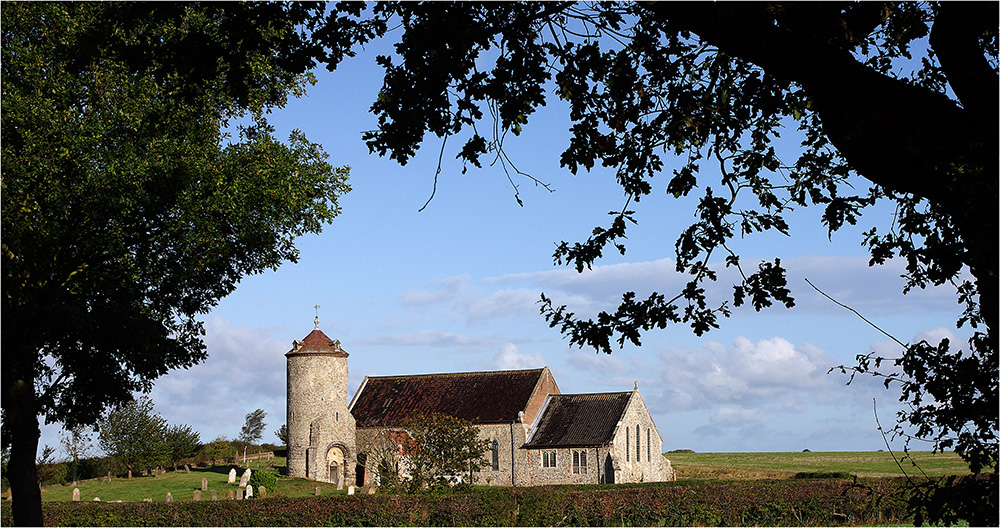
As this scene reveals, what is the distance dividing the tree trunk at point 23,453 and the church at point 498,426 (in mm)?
42637

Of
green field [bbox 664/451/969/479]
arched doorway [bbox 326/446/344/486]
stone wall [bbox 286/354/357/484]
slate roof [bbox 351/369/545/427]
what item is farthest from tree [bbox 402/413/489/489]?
green field [bbox 664/451/969/479]

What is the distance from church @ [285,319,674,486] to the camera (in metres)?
60.5

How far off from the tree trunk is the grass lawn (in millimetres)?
32189

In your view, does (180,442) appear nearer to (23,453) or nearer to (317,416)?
(317,416)

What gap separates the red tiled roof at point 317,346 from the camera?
6350cm

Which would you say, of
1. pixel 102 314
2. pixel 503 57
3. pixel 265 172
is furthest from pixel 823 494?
pixel 503 57

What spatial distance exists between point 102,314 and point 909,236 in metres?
14.8

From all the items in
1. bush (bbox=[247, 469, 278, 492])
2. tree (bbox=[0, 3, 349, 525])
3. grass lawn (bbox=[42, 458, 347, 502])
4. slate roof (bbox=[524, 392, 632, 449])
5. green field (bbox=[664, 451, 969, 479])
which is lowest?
green field (bbox=[664, 451, 969, 479])

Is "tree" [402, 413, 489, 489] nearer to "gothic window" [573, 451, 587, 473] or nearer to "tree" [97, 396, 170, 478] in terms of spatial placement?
"gothic window" [573, 451, 587, 473]

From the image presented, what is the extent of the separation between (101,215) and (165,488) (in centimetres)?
4365

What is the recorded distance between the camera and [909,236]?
375 inches

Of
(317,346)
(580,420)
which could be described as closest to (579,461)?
(580,420)

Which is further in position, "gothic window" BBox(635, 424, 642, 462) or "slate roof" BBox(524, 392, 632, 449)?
"gothic window" BBox(635, 424, 642, 462)

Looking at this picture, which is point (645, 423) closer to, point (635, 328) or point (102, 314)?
point (102, 314)
